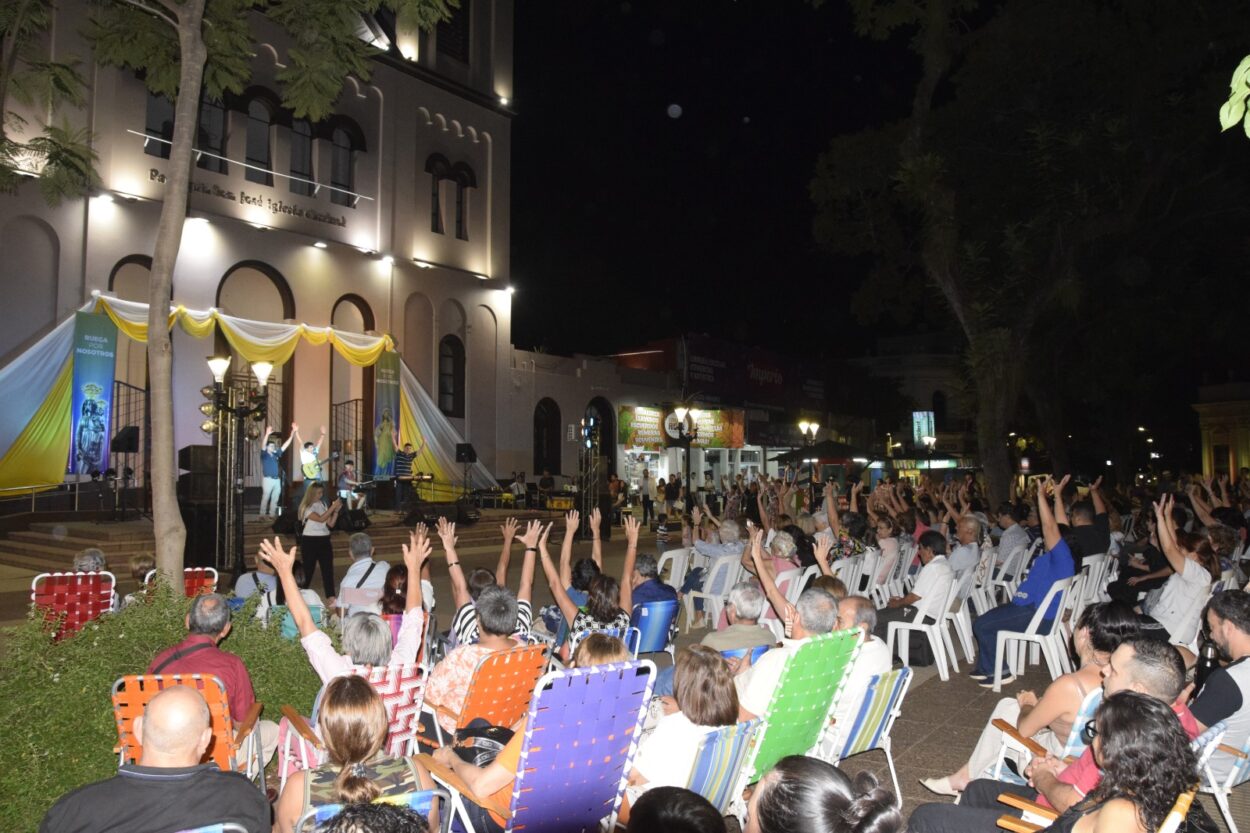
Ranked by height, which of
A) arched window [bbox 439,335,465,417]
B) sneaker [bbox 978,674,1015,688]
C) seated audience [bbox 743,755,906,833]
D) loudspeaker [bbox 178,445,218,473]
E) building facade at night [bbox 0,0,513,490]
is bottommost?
sneaker [bbox 978,674,1015,688]

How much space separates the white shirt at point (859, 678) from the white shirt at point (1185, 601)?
2852 millimetres

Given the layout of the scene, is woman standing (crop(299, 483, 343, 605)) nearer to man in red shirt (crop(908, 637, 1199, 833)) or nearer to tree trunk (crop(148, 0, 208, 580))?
tree trunk (crop(148, 0, 208, 580))

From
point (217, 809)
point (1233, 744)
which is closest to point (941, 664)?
point (1233, 744)

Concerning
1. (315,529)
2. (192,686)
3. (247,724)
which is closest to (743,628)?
(247,724)

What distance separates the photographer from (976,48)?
51.8ft

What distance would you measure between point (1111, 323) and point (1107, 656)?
19.1 metres

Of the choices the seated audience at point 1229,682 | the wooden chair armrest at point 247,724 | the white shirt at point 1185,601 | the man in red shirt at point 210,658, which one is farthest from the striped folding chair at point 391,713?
the white shirt at point 1185,601

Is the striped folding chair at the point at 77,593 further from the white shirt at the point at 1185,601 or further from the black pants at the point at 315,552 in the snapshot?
the white shirt at the point at 1185,601

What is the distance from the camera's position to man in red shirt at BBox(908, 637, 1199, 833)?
316 cm

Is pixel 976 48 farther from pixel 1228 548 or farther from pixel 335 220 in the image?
pixel 335 220

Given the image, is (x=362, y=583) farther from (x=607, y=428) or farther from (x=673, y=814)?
(x=607, y=428)

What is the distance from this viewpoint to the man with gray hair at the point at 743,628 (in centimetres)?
533

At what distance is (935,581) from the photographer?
23.5 feet

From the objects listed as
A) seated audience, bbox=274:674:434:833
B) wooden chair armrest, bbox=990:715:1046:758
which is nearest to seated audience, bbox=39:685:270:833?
seated audience, bbox=274:674:434:833
